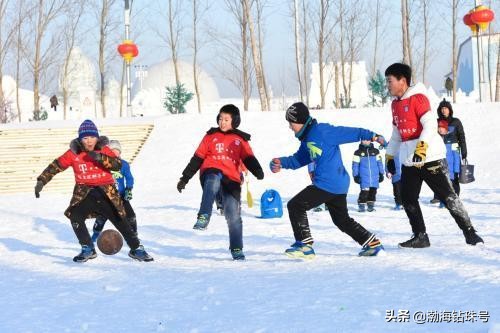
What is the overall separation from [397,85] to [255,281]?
2.49 meters

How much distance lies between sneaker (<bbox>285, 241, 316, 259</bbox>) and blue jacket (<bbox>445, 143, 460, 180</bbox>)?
588 cm

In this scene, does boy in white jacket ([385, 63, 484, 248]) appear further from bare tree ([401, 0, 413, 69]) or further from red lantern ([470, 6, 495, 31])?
bare tree ([401, 0, 413, 69])

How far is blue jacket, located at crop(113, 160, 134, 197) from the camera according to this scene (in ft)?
26.2

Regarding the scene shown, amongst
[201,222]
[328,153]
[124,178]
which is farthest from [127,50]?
[328,153]

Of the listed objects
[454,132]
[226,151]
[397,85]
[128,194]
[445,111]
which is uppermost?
[397,85]

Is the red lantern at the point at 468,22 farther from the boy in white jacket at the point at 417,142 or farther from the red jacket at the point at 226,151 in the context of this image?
the red jacket at the point at 226,151

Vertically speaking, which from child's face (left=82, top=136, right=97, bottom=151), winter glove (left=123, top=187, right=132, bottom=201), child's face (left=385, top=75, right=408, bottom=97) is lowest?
winter glove (left=123, top=187, right=132, bottom=201)

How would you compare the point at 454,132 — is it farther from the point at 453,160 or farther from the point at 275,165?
the point at 275,165

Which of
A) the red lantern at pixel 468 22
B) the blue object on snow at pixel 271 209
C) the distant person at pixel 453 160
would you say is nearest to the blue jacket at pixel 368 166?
the distant person at pixel 453 160

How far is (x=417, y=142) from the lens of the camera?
631 cm

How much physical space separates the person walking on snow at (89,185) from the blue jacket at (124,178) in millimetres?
1012

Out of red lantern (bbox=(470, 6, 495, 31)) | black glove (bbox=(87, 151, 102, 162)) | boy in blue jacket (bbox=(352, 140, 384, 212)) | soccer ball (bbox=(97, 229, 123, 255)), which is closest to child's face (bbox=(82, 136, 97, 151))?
black glove (bbox=(87, 151, 102, 162))

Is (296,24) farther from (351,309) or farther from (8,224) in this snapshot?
(351,309)

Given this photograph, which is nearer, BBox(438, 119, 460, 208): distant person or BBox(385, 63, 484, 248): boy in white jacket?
BBox(385, 63, 484, 248): boy in white jacket
